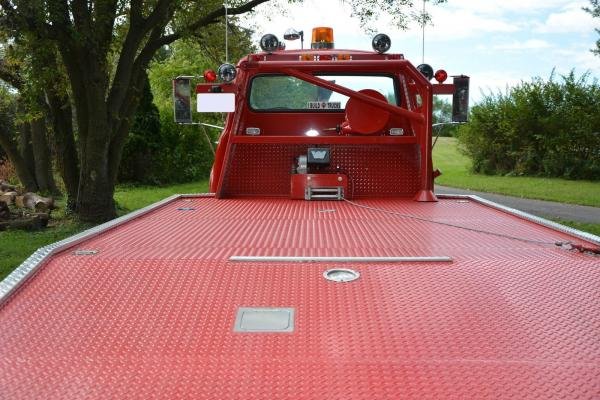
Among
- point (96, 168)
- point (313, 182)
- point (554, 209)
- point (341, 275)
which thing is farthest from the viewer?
point (554, 209)

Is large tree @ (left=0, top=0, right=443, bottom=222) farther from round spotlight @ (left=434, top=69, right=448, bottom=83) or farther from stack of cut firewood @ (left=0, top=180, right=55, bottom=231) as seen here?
round spotlight @ (left=434, top=69, right=448, bottom=83)

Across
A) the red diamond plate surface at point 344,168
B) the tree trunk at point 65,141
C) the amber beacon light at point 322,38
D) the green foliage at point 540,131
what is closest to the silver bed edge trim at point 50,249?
the red diamond plate surface at point 344,168

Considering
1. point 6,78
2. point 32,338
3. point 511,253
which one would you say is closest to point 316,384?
point 32,338

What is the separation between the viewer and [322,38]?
20.2 ft

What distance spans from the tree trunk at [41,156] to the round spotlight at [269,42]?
423 inches

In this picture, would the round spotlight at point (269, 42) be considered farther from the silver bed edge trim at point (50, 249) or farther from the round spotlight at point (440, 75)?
the silver bed edge trim at point (50, 249)

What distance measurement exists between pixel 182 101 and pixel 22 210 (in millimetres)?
6827

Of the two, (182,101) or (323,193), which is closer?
(323,193)

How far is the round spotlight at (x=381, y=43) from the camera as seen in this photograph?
17.7 ft

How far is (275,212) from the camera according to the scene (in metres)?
4.21

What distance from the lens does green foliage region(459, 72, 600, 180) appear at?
62.5ft

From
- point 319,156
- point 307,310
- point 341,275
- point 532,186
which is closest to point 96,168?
point 319,156

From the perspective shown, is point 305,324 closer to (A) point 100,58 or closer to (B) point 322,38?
(B) point 322,38

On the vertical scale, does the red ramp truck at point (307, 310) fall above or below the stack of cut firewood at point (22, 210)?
above
